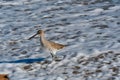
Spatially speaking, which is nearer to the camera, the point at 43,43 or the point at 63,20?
the point at 43,43

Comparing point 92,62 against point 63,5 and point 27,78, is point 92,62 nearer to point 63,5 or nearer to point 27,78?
point 27,78

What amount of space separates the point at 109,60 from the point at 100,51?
626 millimetres

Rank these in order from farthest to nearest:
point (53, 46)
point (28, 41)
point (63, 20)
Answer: point (63, 20) < point (28, 41) < point (53, 46)

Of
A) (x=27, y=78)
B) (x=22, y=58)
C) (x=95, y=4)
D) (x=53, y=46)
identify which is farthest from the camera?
(x=95, y=4)

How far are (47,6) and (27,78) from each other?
7.81 meters

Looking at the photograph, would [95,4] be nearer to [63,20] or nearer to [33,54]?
[63,20]

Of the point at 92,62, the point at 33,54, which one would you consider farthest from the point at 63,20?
the point at 92,62

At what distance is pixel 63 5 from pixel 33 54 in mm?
6094

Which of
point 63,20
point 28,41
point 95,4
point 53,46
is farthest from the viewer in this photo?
point 95,4

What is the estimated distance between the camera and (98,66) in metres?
10.6

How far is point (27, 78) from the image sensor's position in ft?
33.2

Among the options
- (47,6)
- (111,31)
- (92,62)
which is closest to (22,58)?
(92,62)

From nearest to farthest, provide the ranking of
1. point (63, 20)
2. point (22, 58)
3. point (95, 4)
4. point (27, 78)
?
point (27, 78) < point (22, 58) < point (63, 20) < point (95, 4)

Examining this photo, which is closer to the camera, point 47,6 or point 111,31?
point 111,31
